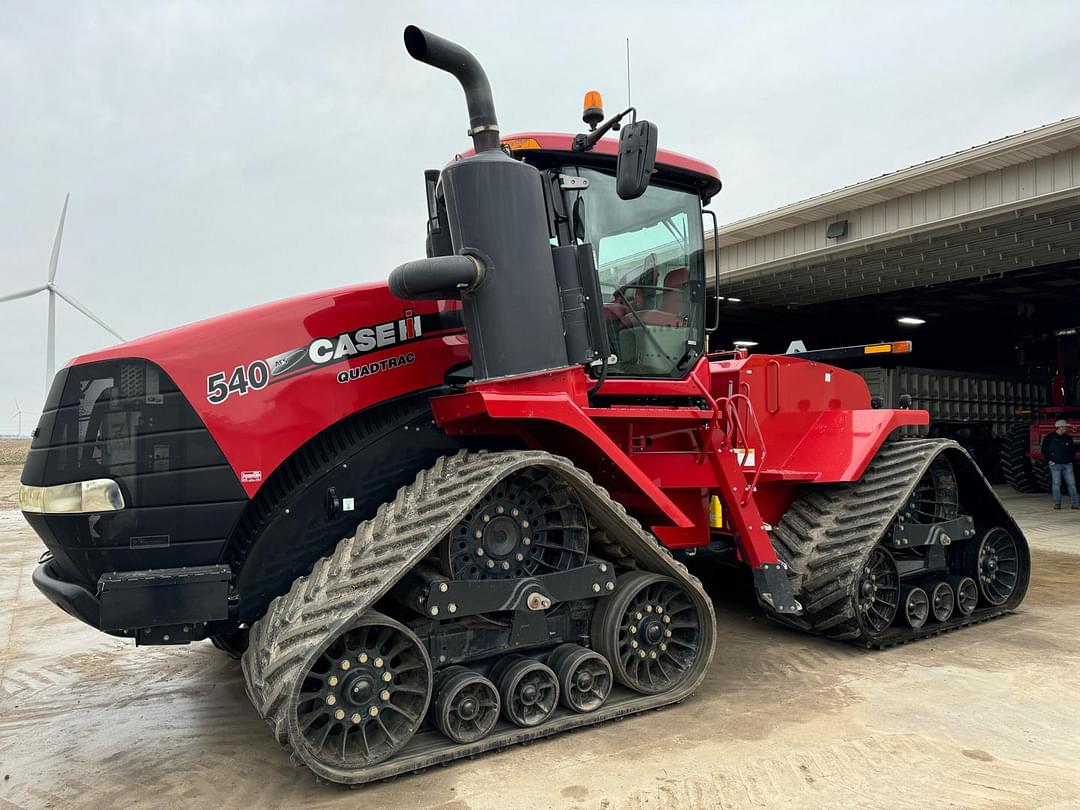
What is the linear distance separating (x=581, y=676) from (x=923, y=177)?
9.26 meters

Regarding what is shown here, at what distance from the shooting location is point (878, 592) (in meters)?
5.57

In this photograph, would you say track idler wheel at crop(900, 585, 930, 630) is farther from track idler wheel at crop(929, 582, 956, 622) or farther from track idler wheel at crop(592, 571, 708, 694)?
track idler wheel at crop(592, 571, 708, 694)

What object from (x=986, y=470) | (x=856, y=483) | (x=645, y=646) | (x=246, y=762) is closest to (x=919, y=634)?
(x=856, y=483)

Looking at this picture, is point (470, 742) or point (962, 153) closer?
point (470, 742)

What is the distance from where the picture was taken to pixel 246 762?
378cm

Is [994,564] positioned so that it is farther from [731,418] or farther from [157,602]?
[157,602]

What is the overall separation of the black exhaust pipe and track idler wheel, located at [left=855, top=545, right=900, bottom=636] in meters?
3.60

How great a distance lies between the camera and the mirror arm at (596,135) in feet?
12.8

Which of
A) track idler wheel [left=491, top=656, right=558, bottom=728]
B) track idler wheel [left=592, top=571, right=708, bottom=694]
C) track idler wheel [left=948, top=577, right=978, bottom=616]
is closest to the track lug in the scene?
track idler wheel [left=592, top=571, right=708, bottom=694]

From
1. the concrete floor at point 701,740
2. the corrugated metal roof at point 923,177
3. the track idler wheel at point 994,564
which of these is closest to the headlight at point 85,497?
the concrete floor at point 701,740

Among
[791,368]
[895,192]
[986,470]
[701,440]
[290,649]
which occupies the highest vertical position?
[895,192]

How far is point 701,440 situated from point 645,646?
132 cm

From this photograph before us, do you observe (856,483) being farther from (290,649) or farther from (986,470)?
(986,470)

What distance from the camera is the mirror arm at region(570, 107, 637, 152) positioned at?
153 inches
